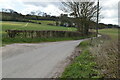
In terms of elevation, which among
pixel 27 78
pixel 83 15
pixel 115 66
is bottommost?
pixel 27 78

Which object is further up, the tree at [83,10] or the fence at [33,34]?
the tree at [83,10]

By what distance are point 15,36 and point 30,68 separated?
16.0m

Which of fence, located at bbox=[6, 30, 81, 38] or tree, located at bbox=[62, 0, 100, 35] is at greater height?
tree, located at bbox=[62, 0, 100, 35]

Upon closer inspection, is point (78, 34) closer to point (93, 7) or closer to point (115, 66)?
point (93, 7)

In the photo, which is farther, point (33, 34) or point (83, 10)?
point (83, 10)

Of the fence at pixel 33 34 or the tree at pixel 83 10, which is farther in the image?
the tree at pixel 83 10

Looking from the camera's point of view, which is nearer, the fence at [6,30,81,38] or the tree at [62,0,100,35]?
the fence at [6,30,81,38]

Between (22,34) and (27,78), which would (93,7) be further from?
(27,78)

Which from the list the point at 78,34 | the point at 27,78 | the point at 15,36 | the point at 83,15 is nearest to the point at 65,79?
the point at 27,78

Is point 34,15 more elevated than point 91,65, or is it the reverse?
point 34,15

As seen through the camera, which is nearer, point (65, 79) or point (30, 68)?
point (65, 79)

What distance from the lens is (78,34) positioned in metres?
42.0

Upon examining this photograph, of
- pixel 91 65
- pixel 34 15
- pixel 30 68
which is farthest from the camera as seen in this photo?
pixel 34 15

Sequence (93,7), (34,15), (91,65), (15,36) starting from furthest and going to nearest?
(34,15) → (93,7) → (15,36) → (91,65)
